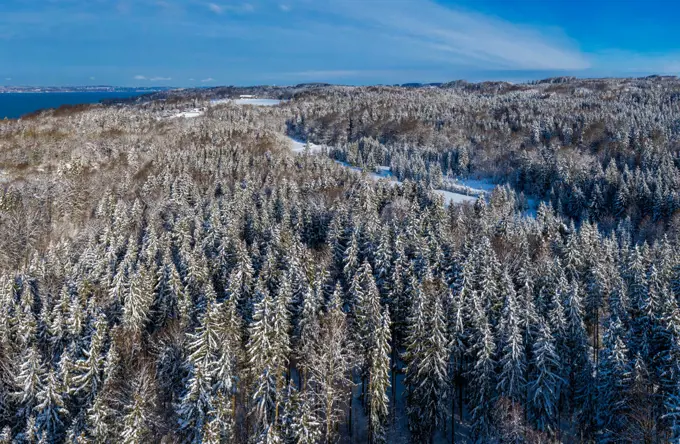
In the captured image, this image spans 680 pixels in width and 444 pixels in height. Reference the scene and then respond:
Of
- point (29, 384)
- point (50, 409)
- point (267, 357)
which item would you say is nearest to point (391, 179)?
point (267, 357)

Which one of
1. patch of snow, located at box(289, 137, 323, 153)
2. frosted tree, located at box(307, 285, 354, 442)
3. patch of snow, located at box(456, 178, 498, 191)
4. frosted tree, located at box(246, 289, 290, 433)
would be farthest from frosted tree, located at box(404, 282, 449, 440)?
patch of snow, located at box(289, 137, 323, 153)

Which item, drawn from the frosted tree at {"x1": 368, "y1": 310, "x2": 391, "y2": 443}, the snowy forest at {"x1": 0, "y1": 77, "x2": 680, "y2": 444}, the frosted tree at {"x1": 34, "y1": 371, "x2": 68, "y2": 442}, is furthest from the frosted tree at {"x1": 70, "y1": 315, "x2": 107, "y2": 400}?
the frosted tree at {"x1": 368, "y1": 310, "x2": 391, "y2": 443}

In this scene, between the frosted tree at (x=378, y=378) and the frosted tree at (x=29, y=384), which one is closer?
the frosted tree at (x=378, y=378)

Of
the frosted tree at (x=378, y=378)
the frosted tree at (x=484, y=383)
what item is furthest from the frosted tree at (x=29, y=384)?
the frosted tree at (x=484, y=383)

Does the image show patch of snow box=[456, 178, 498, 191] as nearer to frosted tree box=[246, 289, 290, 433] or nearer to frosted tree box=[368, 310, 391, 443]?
frosted tree box=[368, 310, 391, 443]

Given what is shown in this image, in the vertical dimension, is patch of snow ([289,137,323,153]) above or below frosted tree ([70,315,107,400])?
above

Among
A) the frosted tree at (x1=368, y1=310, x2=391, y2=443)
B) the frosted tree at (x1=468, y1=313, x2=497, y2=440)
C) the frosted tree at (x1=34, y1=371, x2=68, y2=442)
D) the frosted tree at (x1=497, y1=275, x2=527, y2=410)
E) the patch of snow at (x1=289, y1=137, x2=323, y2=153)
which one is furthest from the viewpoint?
the patch of snow at (x1=289, y1=137, x2=323, y2=153)

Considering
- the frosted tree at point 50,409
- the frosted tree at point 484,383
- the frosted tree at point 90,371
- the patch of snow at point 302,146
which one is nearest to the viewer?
the frosted tree at point 50,409

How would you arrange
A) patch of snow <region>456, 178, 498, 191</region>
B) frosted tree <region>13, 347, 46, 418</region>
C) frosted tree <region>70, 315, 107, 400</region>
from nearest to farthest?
frosted tree <region>13, 347, 46, 418</region> → frosted tree <region>70, 315, 107, 400</region> → patch of snow <region>456, 178, 498, 191</region>

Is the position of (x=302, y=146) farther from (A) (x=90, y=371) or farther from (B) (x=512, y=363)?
(B) (x=512, y=363)

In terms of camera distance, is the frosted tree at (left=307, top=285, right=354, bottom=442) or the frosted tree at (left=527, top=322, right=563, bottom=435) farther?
the frosted tree at (left=527, top=322, right=563, bottom=435)

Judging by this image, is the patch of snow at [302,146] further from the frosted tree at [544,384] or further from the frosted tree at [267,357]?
the frosted tree at [544,384]

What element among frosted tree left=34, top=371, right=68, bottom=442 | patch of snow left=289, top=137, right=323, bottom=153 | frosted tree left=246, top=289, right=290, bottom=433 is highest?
patch of snow left=289, top=137, right=323, bottom=153
